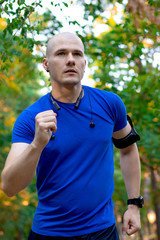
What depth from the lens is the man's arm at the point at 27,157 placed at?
6.40ft

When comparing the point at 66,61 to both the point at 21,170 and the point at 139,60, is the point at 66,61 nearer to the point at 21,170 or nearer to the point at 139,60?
the point at 21,170

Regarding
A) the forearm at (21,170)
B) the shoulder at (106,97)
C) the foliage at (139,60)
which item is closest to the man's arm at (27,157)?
the forearm at (21,170)

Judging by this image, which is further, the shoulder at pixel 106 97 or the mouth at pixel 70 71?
the shoulder at pixel 106 97

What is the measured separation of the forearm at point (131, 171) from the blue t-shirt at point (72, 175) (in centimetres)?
46

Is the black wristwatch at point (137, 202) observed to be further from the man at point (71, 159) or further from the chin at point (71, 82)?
the chin at point (71, 82)

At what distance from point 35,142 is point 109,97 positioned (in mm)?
955

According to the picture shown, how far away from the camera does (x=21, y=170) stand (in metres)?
2.03

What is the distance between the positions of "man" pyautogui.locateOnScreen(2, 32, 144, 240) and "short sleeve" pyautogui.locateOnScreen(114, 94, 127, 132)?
0.04 feet

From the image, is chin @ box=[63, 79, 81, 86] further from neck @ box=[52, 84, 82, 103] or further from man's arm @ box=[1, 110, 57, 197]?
man's arm @ box=[1, 110, 57, 197]

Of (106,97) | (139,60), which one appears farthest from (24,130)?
(139,60)

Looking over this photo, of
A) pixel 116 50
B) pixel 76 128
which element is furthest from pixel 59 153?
pixel 116 50

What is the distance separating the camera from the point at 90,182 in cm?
235

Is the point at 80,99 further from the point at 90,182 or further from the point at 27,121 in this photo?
the point at 90,182

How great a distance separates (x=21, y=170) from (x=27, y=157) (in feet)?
0.36
